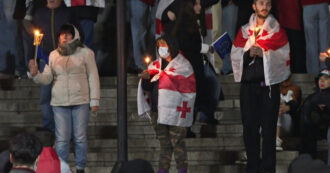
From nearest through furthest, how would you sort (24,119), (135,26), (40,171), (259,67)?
(40,171)
(259,67)
(24,119)
(135,26)

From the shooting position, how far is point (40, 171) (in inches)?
399

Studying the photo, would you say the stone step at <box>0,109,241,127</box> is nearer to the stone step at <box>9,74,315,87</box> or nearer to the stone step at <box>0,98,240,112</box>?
the stone step at <box>0,98,240,112</box>

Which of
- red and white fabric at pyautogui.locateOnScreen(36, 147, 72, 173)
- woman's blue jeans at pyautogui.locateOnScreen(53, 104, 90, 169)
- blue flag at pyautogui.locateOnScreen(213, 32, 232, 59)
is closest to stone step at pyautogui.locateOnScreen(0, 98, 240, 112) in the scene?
blue flag at pyautogui.locateOnScreen(213, 32, 232, 59)

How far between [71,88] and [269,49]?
2448 millimetres

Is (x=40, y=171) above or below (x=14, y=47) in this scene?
below

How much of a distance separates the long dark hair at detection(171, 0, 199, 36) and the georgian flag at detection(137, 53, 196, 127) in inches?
35.6

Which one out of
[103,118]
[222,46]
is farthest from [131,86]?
[222,46]

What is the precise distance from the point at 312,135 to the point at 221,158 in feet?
3.90

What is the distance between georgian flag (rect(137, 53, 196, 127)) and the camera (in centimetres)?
1312

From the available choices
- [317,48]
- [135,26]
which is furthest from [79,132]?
[317,48]

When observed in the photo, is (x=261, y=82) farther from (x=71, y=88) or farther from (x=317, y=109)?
(x=71, y=88)

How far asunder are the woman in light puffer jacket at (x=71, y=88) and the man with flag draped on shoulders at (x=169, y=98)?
26.7 inches

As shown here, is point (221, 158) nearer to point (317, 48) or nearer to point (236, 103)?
point (236, 103)

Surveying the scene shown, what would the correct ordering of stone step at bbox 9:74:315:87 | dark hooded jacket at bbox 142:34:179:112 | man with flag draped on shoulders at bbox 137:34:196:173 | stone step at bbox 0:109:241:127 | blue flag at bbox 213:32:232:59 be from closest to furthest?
man with flag draped on shoulders at bbox 137:34:196:173 → dark hooded jacket at bbox 142:34:179:112 → blue flag at bbox 213:32:232:59 → stone step at bbox 0:109:241:127 → stone step at bbox 9:74:315:87
